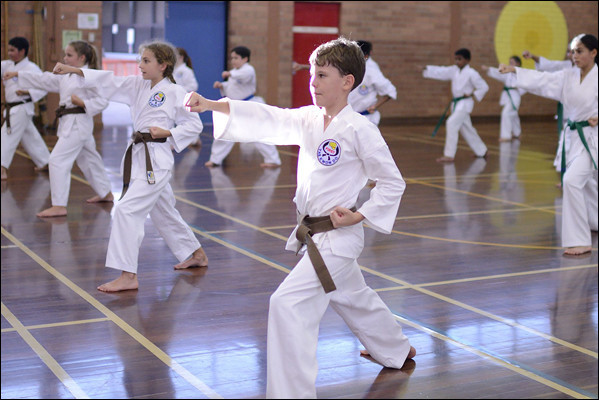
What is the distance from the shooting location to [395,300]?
474 cm

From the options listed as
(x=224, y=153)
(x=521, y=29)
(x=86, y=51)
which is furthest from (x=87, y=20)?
(x=521, y=29)

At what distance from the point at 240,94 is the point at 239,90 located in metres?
0.05

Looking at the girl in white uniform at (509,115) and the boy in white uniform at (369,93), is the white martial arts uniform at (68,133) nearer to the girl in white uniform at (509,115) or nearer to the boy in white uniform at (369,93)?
the boy in white uniform at (369,93)

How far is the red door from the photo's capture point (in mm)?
15891

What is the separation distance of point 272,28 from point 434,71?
4065 mm

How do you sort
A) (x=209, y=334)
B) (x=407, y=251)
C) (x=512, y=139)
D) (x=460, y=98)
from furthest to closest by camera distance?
(x=512, y=139), (x=460, y=98), (x=407, y=251), (x=209, y=334)

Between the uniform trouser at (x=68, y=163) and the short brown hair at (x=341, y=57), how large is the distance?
4401 mm

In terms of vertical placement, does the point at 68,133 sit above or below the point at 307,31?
below

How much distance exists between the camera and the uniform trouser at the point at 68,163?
7055 millimetres

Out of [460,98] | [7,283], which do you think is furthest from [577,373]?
[460,98]

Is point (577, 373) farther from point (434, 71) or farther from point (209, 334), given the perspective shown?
point (434, 71)

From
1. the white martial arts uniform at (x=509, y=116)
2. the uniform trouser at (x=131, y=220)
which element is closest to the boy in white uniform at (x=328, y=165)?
the uniform trouser at (x=131, y=220)

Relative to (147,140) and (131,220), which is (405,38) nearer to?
(147,140)

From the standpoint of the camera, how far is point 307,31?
1599cm
